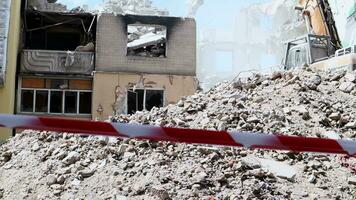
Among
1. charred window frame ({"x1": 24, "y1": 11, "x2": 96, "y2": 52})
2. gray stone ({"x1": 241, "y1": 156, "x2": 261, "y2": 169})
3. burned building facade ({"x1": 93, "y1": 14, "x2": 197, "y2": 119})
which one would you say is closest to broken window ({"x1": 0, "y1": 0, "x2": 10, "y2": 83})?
charred window frame ({"x1": 24, "y1": 11, "x2": 96, "y2": 52})

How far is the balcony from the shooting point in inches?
782

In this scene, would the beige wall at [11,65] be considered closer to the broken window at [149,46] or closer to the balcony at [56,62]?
the balcony at [56,62]

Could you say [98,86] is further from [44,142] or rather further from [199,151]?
[199,151]

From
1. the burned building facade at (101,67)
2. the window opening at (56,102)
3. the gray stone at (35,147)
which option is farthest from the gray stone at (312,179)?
the window opening at (56,102)

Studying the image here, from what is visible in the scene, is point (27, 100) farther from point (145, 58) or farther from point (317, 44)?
point (317, 44)

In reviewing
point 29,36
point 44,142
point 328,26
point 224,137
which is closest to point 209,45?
point 29,36

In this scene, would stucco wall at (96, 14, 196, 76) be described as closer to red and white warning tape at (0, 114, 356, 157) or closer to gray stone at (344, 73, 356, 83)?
gray stone at (344, 73, 356, 83)

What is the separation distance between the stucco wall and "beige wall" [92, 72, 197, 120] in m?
0.25

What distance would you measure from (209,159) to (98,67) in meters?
14.4

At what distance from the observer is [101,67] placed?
66.1 ft

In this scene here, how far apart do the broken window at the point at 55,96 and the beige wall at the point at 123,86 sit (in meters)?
0.50

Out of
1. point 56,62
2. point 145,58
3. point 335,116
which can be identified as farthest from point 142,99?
point 335,116

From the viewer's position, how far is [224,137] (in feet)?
9.11

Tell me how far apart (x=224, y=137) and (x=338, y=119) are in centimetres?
564
